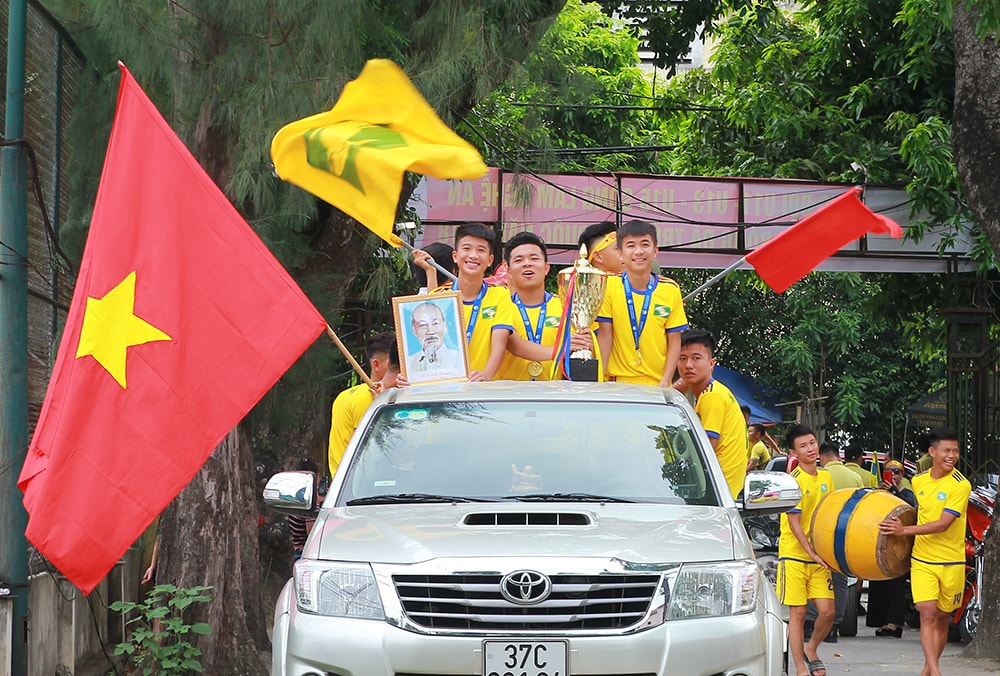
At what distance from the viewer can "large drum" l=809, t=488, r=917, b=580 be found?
420 inches

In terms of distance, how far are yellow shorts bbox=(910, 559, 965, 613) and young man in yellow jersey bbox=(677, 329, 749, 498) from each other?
276cm

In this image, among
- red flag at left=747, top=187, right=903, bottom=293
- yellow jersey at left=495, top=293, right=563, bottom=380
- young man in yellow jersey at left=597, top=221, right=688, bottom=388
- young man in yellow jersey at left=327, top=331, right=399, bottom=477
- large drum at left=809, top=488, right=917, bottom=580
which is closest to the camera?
yellow jersey at left=495, top=293, right=563, bottom=380

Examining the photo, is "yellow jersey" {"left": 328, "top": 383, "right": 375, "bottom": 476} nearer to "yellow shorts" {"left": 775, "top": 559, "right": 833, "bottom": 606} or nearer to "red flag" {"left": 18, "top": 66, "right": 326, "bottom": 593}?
"red flag" {"left": 18, "top": 66, "right": 326, "bottom": 593}

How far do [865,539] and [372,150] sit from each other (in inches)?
213

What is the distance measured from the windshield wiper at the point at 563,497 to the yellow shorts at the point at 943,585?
547 centimetres

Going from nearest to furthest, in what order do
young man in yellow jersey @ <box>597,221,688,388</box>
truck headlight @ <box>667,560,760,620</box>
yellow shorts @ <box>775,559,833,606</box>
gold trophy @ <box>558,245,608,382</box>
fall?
truck headlight @ <box>667,560,760,620</box> < gold trophy @ <box>558,245,608,382</box> < young man in yellow jersey @ <box>597,221,688,388</box> < yellow shorts @ <box>775,559,833,606</box>

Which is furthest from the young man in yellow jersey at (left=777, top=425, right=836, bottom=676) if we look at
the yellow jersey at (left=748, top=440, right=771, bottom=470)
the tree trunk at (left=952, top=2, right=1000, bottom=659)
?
the yellow jersey at (left=748, top=440, right=771, bottom=470)

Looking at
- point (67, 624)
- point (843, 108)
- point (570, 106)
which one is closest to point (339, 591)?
point (67, 624)

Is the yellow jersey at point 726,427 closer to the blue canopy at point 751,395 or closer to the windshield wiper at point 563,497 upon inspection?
→ the windshield wiper at point 563,497

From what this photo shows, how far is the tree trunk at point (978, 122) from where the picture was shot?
11133mm

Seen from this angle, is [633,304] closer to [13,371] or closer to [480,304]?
[480,304]

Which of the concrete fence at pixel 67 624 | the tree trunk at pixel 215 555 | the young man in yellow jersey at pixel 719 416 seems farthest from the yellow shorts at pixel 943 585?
the concrete fence at pixel 67 624

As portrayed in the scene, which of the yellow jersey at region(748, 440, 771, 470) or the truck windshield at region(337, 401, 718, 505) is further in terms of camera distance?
the yellow jersey at region(748, 440, 771, 470)

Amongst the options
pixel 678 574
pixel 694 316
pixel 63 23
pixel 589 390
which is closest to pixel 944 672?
pixel 589 390
